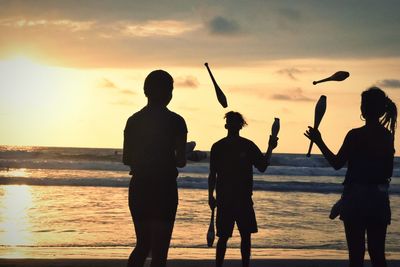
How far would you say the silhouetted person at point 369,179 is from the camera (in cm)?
529

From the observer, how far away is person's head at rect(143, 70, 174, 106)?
5.24m

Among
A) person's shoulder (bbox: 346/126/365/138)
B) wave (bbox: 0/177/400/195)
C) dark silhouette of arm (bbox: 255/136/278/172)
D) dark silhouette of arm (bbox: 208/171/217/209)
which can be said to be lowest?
wave (bbox: 0/177/400/195)

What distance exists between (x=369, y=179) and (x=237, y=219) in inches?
93.5

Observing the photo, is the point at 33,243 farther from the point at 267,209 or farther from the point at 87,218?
the point at 267,209

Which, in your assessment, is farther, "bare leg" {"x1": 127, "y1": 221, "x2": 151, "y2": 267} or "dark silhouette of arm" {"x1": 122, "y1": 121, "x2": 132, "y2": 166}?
"dark silhouette of arm" {"x1": 122, "y1": 121, "x2": 132, "y2": 166}

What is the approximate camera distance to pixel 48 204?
734 inches

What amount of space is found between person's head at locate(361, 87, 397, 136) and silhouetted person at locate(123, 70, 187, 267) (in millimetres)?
1302

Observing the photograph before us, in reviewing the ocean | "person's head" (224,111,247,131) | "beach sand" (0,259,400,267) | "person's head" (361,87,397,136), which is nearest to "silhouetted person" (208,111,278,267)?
"person's head" (224,111,247,131)

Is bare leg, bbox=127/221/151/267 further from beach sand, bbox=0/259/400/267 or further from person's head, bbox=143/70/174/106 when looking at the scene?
beach sand, bbox=0/259/400/267

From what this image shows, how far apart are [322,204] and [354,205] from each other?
15994mm

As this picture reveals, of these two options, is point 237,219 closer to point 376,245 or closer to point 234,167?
point 234,167

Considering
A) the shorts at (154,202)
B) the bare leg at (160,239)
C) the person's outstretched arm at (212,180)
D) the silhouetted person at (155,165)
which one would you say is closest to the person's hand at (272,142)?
the person's outstretched arm at (212,180)

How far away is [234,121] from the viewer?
754 centimetres

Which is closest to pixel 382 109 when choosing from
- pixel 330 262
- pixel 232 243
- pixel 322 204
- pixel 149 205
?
pixel 149 205
